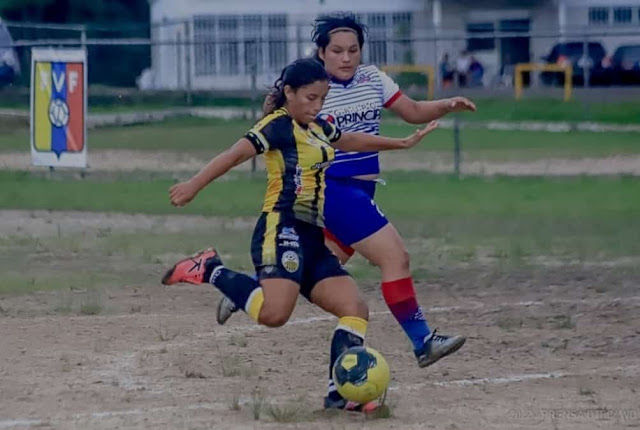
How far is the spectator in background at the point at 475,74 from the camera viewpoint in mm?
47281

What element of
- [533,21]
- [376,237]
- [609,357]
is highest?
[533,21]

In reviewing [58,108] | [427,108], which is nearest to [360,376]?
[427,108]

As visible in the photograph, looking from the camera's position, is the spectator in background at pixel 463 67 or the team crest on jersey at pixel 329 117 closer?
the team crest on jersey at pixel 329 117

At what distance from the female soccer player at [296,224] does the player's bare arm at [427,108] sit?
113 centimetres

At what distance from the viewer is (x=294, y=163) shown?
7457 mm

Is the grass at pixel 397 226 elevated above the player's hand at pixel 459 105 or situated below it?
below

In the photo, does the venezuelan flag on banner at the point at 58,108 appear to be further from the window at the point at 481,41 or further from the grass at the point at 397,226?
the window at the point at 481,41

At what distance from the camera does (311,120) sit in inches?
296

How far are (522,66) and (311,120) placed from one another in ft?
118

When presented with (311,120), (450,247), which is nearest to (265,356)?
(311,120)

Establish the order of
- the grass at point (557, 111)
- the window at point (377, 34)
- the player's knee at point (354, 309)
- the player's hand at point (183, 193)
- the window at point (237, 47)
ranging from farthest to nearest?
1. the window at point (237, 47)
2. the window at point (377, 34)
3. the grass at point (557, 111)
4. the player's knee at point (354, 309)
5. the player's hand at point (183, 193)

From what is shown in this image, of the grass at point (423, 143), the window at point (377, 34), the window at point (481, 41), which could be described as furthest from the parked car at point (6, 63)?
the window at point (481, 41)

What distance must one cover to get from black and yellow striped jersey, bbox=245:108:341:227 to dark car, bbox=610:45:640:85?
Result: 37265mm

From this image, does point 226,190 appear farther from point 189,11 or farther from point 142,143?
point 189,11
